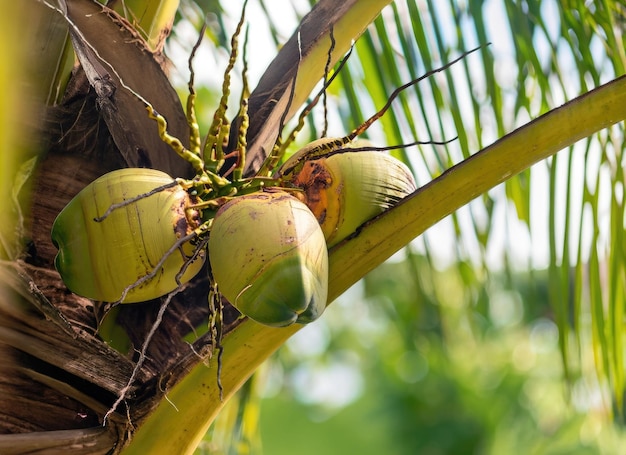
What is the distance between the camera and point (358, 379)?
11242 mm

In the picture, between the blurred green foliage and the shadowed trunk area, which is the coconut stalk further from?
the blurred green foliage

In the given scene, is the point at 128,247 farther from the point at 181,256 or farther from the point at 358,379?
the point at 358,379

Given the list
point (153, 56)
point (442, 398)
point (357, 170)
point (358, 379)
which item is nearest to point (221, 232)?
point (357, 170)

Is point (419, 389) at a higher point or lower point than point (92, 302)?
higher

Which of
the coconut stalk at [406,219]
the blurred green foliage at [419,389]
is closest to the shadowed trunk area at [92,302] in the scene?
the coconut stalk at [406,219]

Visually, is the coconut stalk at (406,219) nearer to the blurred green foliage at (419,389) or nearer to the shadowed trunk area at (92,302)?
the shadowed trunk area at (92,302)

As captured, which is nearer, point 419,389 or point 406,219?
point 406,219

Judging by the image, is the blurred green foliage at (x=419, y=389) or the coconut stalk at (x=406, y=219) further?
the blurred green foliage at (x=419, y=389)

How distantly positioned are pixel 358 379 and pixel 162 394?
34.5ft

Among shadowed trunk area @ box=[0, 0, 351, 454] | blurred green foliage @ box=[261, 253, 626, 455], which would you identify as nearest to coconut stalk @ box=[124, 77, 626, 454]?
shadowed trunk area @ box=[0, 0, 351, 454]

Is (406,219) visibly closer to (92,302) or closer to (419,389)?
(92,302)

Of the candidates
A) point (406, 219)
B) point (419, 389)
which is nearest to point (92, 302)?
point (406, 219)

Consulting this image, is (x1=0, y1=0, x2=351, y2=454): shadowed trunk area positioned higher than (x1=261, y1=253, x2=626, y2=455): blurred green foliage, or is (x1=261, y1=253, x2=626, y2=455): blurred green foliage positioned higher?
(x1=261, y1=253, x2=626, y2=455): blurred green foliage

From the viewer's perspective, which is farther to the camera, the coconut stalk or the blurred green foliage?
the blurred green foliage
